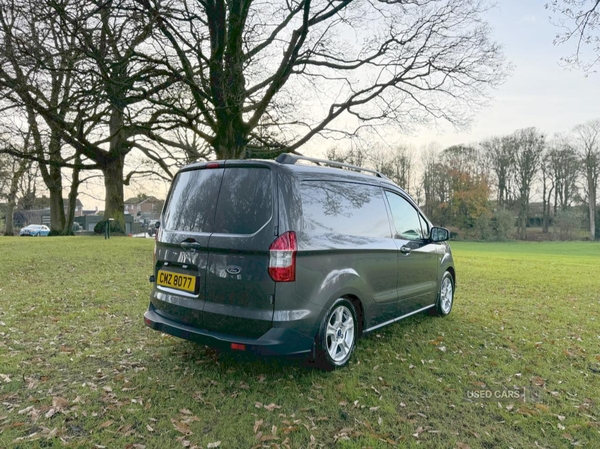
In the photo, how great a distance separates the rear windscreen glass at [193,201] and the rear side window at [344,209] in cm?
85

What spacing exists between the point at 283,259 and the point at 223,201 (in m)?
0.82

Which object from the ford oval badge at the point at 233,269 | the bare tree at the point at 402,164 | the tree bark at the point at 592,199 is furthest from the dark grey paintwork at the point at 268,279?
the tree bark at the point at 592,199

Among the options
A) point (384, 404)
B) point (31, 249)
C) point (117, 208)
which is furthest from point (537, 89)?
point (117, 208)

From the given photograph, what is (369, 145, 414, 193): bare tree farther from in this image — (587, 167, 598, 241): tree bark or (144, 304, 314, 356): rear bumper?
(144, 304, 314, 356): rear bumper

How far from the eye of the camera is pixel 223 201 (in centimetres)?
345

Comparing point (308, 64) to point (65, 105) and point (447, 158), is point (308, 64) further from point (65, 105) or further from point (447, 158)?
point (447, 158)

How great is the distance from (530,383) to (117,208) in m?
20.1

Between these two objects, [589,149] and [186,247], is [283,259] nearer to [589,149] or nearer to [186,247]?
[186,247]

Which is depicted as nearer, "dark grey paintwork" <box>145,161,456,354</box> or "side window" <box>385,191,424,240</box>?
"dark grey paintwork" <box>145,161,456,354</box>

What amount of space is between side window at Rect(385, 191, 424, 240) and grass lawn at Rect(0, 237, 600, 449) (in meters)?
1.23

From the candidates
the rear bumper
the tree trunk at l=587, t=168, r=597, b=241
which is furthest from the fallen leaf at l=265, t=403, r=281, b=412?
the tree trunk at l=587, t=168, r=597, b=241

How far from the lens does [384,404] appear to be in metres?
3.08

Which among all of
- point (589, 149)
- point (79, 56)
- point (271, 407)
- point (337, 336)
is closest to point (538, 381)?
point (337, 336)

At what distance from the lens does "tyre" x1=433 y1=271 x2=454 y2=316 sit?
5514 mm
